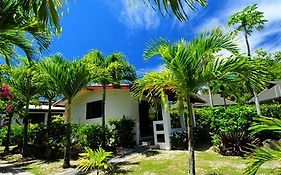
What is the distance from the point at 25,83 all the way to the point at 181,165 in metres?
10.2

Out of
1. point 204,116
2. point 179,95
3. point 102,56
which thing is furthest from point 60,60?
point 204,116

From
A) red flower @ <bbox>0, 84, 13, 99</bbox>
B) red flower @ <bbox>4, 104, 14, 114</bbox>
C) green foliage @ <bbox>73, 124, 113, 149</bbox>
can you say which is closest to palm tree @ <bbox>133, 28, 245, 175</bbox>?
green foliage @ <bbox>73, 124, 113, 149</bbox>

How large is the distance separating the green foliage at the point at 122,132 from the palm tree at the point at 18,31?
9.77 meters

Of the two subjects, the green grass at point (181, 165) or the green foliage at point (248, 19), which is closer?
the green grass at point (181, 165)

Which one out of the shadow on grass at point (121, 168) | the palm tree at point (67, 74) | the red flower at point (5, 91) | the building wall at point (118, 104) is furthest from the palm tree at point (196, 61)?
the red flower at point (5, 91)

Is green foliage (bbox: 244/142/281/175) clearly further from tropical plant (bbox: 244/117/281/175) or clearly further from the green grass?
the green grass

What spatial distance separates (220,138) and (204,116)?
383cm

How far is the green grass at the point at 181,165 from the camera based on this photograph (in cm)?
974

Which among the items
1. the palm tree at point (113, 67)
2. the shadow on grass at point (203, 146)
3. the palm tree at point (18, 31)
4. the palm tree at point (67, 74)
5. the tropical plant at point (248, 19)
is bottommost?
the shadow on grass at point (203, 146)

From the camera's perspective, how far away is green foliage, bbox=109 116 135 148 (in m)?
15.1

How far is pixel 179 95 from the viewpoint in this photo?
891 cm

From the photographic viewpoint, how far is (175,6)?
2.71 metres

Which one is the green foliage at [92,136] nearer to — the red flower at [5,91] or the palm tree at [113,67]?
the palm tree at [113,67]

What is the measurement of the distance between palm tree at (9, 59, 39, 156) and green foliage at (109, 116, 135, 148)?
4.94 meters
